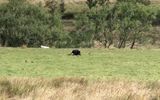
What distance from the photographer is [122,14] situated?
62125 millimetres

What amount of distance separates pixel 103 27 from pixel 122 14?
297 centimetres

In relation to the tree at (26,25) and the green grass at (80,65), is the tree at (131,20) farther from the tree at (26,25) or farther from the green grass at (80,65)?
the green grass at (80,65)

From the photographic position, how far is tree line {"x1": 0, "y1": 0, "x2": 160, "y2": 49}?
60188mm

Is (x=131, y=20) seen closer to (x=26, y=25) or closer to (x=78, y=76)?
(x=26, y=25)

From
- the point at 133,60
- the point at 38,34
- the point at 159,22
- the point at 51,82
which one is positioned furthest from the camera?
the point at 159,22

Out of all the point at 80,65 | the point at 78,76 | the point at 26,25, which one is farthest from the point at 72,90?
the point at 26,25

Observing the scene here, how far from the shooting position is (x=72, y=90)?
1311 cm

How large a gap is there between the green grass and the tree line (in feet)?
97.4

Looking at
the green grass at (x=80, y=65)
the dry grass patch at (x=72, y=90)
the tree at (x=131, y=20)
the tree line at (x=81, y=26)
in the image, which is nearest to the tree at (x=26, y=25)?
the tree line at (x=81, y=26)

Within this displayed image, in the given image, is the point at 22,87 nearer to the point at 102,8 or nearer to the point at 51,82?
the point at 51,82

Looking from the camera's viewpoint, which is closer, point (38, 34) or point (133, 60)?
point (133, 60)

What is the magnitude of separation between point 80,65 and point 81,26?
37.5 m

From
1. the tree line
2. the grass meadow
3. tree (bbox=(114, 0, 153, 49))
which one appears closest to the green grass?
the grass meadow

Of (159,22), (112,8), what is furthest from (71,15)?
(112,8)
